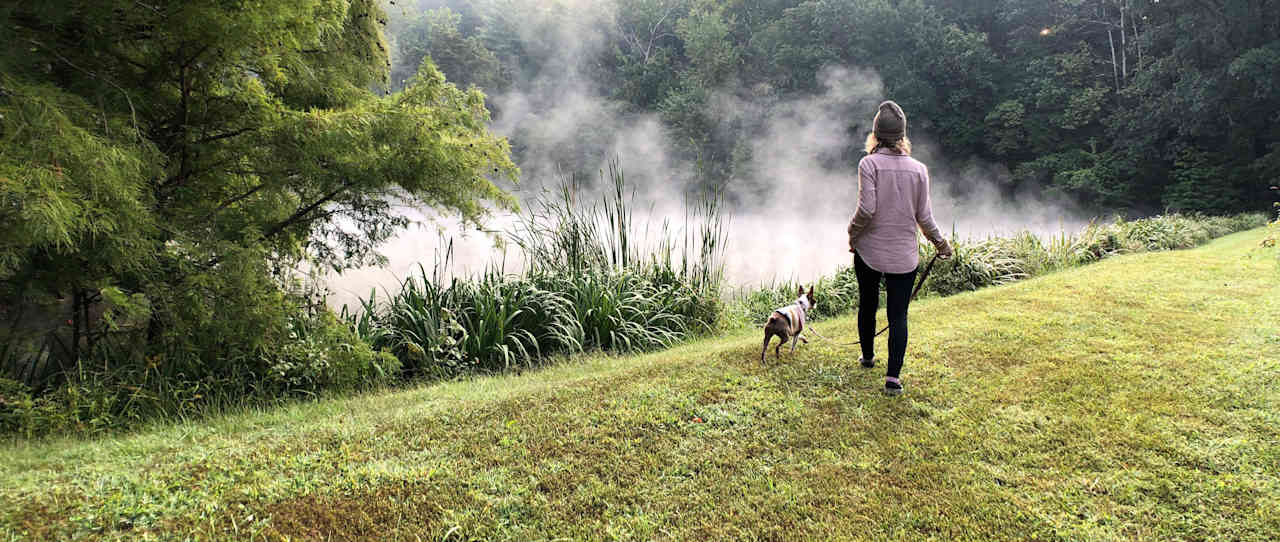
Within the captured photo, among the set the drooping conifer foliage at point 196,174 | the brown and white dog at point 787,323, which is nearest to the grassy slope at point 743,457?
the brown and white dog at point 787,323

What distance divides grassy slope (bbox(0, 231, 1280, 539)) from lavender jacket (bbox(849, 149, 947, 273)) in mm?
758

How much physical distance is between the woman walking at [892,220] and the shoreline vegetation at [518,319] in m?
2.40

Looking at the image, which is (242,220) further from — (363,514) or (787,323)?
(787,323)

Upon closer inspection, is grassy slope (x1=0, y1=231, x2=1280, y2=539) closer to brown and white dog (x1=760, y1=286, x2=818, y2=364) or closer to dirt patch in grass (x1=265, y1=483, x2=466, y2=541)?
dirt patch in grass (x1=265, y1=483, x2=466, y2=541)

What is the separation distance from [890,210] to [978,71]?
2798cm

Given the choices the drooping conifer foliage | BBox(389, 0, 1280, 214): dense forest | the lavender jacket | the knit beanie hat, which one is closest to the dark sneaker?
the lavender jacket

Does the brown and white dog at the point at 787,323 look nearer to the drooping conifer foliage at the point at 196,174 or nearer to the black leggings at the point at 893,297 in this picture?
the black leggings at the point at 893,297

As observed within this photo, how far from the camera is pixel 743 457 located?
9.16 ft

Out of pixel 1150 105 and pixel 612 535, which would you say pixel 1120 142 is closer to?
pixel 1150 105

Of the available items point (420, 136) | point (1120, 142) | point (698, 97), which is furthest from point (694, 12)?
point (420, 136)

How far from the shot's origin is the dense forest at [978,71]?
20641 millimetres

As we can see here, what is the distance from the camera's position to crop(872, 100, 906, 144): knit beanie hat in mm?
3395

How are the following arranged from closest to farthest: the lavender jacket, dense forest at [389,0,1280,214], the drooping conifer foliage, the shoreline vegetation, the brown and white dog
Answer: the drooping conifer foliage < the lavender jacket < the shoreline vegetation < the brown and white dog < dense forest at [389,0,1280,214]

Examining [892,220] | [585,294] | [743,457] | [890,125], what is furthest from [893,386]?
[585,294]
